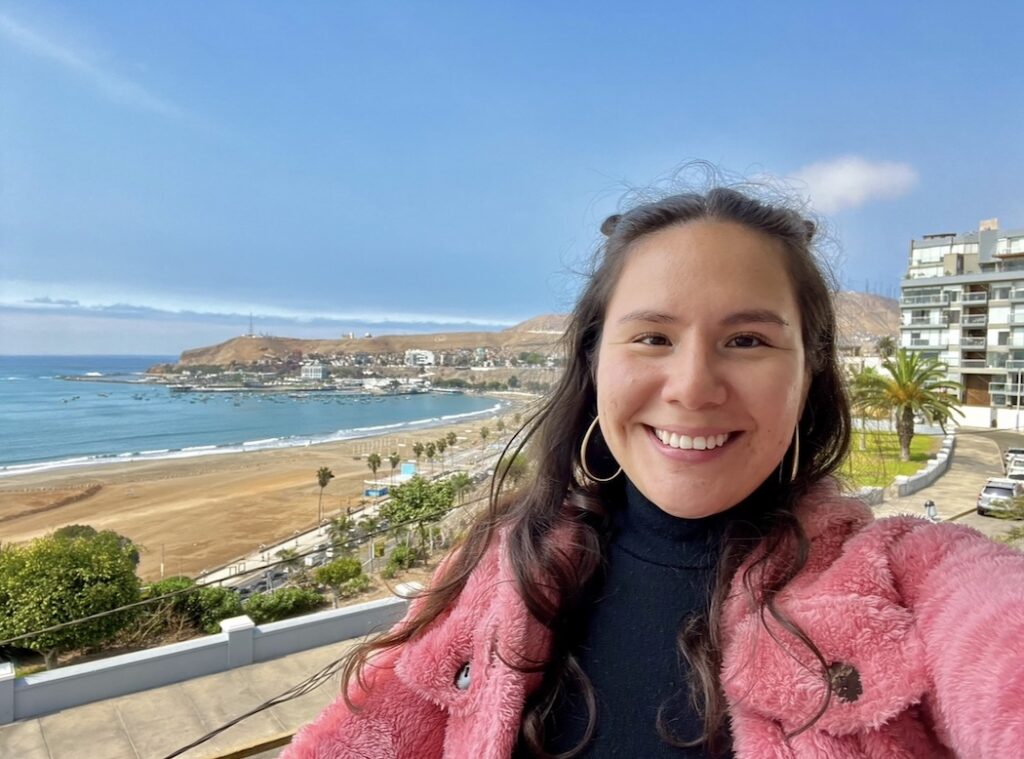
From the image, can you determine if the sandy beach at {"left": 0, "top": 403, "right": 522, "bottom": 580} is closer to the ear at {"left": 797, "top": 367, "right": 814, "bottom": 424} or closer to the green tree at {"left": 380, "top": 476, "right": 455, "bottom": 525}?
the green tree at {"left": 380, "top": 476, "right": 455, "bottom": 525}

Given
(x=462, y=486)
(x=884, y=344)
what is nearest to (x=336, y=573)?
(x=462, y=486)

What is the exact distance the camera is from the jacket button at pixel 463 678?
0.70 m

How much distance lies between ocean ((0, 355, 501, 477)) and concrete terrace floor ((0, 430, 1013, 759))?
26.9 meters

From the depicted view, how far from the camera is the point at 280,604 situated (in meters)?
7.50

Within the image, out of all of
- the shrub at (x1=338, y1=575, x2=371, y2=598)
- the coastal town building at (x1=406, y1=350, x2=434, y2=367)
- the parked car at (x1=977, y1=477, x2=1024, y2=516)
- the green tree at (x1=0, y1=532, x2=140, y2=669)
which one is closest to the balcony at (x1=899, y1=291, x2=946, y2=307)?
the parked car at (x1=977, y1=477, x2=1024, y2=516)

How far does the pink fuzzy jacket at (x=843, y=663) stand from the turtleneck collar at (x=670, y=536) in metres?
0.05

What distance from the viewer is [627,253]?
676mm

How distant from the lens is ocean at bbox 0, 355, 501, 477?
30688 mm

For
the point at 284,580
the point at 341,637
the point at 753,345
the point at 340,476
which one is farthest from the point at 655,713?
the point at 340,476

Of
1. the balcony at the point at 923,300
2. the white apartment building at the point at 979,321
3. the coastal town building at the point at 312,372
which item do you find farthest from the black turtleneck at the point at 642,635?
the coastal town building at the point at 312,372

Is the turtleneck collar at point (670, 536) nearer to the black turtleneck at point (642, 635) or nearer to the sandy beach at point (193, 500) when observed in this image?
the black turtleneck at point (642, 635)

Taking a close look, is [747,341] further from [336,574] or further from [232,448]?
[232,448]

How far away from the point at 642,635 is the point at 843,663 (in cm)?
20

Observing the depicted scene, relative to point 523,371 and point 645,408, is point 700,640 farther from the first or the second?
point 523,371
